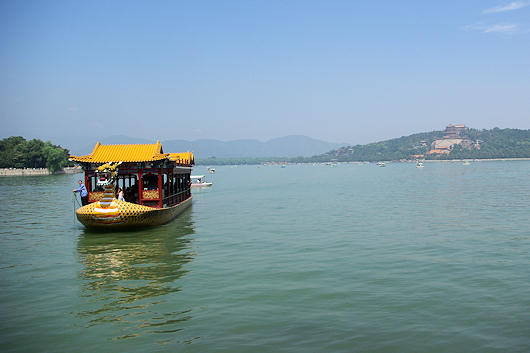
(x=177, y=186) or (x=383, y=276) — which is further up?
(x=177, y=186)

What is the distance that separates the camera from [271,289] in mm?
10977

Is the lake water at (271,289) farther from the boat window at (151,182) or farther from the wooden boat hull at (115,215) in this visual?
the boat window at (151,182)

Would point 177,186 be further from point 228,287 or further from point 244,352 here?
point 244,352

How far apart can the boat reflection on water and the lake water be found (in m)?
0.05

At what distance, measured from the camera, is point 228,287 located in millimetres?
11219

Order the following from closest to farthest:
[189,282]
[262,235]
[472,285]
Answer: [472,285] → [189,282] → [262,235]

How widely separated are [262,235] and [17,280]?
32.2 feet

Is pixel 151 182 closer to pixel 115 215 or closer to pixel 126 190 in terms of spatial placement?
pixel 126 190

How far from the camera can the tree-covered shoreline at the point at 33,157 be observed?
104m

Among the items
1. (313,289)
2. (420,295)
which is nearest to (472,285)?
(420,295)

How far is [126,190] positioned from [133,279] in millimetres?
12525

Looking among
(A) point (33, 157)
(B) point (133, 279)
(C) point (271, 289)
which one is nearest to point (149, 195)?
(B) point (133, 279)

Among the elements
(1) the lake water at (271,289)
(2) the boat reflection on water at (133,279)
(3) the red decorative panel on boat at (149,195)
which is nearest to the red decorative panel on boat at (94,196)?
(2) the boat reflection on water at (133,279)

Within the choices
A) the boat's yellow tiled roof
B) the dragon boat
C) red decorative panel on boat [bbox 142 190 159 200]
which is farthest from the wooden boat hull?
the boat's yellow tiled roof
